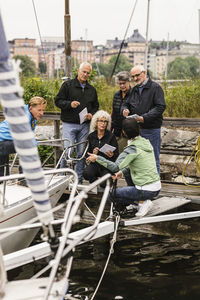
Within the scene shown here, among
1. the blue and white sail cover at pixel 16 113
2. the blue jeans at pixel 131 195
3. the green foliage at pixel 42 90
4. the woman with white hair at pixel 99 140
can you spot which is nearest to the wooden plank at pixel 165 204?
the blue jeans at pixel 131 195

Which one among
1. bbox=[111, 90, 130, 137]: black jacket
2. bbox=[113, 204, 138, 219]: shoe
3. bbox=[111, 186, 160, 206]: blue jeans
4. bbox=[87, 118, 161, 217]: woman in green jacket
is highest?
bbox=[111, 90, 130, 137]: black jacket

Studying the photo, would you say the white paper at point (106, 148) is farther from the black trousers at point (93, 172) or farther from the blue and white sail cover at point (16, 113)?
the blue and white sail cover at point (16, 113)

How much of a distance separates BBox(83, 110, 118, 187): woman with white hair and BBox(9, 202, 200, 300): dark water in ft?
3.15

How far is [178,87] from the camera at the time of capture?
10.1 meters

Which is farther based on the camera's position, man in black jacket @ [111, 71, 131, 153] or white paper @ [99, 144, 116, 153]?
man in black jacket @ [111, 71, 131, 153]

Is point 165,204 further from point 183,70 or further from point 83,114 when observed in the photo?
point 183,70

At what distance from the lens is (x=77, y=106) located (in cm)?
650

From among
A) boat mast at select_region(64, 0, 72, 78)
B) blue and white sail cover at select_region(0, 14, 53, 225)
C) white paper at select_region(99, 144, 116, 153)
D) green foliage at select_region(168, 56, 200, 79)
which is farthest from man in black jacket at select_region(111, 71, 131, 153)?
green foliage at select_region(168, 56, 200, 79)

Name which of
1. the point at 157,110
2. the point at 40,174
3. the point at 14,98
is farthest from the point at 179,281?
the point at 14,98

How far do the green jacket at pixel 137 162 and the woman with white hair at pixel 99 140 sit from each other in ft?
2.29

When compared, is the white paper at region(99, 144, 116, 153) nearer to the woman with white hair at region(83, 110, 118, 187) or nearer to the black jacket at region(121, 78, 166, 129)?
the woman with white hair at region(83, 110, 118, 187)

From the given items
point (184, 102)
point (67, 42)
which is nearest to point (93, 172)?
point (67, 42)

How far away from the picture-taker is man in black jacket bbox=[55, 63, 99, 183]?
6.48m

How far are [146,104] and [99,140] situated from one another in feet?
2.83
